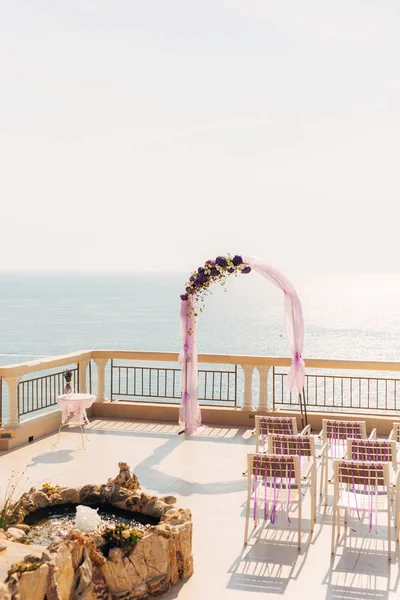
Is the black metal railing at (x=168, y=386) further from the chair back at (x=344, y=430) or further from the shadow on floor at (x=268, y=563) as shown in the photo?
the shadow on floor at (x=268, y=563)

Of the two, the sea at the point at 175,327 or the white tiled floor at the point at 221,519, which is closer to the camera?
the white tiled floor at the point at 221,519

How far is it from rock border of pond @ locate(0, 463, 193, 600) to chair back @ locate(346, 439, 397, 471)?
6.66 ft

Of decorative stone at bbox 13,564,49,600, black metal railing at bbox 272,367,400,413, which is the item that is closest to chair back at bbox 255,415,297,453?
black metal railing at bbox 272,367,400,413

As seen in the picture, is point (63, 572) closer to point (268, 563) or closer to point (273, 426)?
point (268, 563)

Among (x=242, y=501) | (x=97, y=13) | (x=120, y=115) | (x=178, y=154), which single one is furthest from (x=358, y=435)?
(x=178, y=154)

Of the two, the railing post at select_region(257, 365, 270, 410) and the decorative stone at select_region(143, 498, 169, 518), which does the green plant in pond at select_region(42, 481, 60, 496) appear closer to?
the decorative stone at select_region(143, 498, 169, 518)

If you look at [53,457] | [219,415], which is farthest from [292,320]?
[53,457]

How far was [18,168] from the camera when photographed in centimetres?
9438

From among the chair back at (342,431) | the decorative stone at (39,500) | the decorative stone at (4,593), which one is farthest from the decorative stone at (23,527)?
the chair back at (342,431)

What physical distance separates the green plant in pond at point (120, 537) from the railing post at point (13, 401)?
5.75 m

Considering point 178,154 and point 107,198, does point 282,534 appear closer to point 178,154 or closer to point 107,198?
point 178,154

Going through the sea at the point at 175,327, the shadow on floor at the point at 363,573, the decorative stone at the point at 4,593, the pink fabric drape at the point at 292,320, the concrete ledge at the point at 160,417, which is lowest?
the sea at the point at 175,327

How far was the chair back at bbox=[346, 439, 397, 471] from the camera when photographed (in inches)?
299

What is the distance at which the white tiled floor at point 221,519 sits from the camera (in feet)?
19.8
